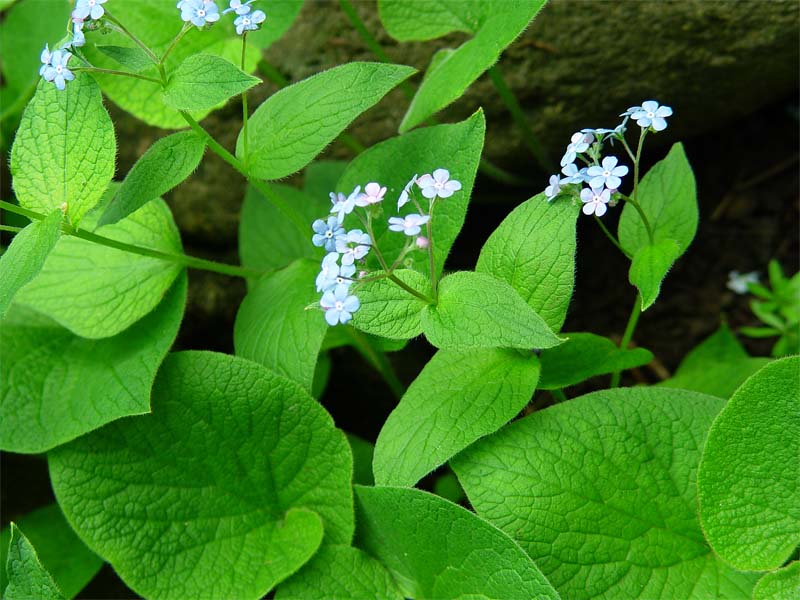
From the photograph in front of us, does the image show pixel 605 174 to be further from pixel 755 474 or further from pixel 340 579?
pixel 340 579

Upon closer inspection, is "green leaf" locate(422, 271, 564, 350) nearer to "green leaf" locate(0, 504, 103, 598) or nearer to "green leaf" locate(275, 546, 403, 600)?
"green leaf" locate(275, 546, 403, 600)

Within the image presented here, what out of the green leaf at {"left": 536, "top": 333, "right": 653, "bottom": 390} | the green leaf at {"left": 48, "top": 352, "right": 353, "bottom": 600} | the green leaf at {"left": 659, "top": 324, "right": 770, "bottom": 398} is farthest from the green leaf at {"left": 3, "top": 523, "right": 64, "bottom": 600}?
the green leaf at {"left": 659, "top": 324, "right": 770, "bottom": 398}

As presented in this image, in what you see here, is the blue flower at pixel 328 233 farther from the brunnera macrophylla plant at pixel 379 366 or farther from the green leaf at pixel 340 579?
the green leaf at pixel 340 579

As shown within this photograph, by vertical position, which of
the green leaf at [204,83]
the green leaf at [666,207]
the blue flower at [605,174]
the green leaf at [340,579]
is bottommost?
the green leaf at [340,579]

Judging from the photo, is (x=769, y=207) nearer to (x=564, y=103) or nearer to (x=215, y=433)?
(x=564, y=103)

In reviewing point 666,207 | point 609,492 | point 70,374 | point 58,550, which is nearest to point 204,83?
point 70,374

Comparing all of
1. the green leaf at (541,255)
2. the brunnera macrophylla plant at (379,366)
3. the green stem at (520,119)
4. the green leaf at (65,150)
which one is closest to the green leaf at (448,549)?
the brunnera macrophylla plant at (379,366)
